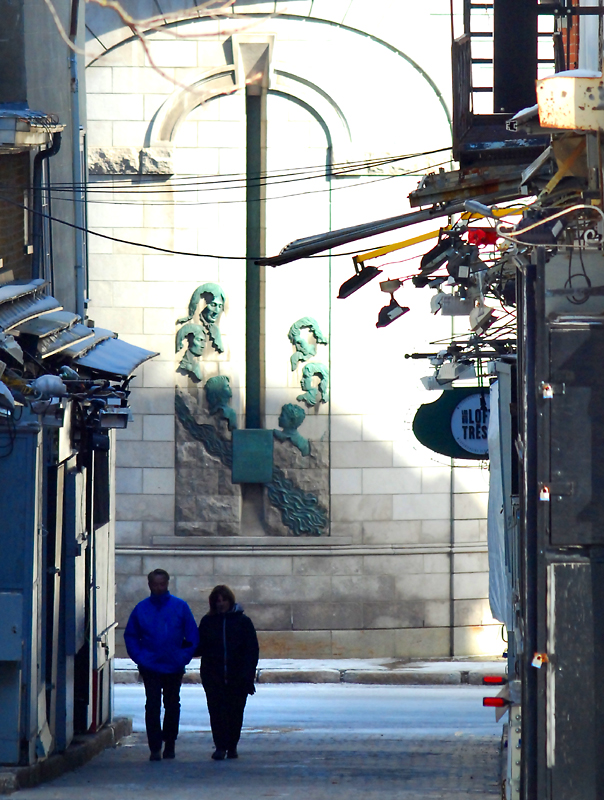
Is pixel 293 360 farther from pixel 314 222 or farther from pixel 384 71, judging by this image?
pixel 384 71

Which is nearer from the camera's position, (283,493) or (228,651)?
(228,651)

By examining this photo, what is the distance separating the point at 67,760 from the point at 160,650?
1187 millimetres

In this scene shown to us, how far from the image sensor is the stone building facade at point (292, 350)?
55.8ft

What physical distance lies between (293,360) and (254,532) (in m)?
2.58

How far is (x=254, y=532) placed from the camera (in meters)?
17.2

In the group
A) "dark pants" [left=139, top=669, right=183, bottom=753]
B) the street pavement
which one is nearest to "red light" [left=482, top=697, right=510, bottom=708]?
the street pavement

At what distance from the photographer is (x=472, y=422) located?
12.0m

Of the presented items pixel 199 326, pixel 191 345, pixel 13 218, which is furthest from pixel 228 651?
pixel 199 326

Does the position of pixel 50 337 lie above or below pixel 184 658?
above

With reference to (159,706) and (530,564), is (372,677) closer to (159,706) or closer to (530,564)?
(159,706)

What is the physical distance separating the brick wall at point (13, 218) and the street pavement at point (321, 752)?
15.3ft

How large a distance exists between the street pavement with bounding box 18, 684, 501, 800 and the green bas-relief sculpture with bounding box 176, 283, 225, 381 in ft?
15.1

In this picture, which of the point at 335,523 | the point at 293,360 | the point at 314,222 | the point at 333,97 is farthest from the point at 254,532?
the point at 333,97

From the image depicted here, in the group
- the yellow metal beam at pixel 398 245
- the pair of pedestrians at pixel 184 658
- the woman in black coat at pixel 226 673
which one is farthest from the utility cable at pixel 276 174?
the woman in black coat at pixel 226 673
